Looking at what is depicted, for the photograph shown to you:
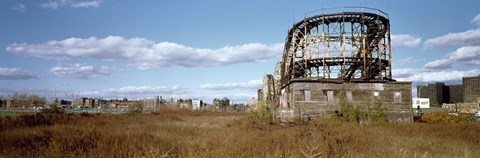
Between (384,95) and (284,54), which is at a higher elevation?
(284,54)

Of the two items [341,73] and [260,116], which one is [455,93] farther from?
[260,116]

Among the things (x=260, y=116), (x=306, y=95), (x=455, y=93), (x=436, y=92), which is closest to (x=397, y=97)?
(x=306, y=95)

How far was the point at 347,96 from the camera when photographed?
30.8 meters

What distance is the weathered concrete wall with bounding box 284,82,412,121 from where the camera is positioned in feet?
99.5

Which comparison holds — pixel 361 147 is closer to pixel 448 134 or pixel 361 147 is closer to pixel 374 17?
A: pixel 448 134

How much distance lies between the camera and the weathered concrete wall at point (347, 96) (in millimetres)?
30312

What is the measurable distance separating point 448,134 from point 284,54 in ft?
93.1

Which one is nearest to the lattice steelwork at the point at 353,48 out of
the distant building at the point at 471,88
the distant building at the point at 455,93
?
the distant building at the point at 471,88

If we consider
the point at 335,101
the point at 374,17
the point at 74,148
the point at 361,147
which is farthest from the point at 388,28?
the point at 74,148

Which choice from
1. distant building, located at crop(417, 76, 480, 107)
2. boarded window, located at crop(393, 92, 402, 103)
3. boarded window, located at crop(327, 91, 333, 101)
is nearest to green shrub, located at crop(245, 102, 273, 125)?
boarded window, located at crop(327, 91, 333, 101)

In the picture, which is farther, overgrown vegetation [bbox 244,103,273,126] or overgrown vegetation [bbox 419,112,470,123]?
overgrown vegetation [bbox 419,112,470,123]

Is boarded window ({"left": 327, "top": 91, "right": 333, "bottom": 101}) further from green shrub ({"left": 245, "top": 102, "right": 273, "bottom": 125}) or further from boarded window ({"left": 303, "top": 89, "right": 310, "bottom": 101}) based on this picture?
green shrub ({"left": 245, "top": 102, "right": 273, "bottom": 125})

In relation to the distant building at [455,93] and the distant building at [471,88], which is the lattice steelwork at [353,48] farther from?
the distant building at [455,93]

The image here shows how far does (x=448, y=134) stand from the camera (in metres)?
14.9
